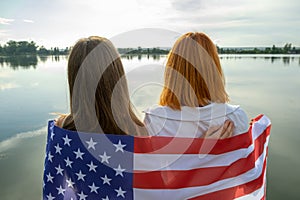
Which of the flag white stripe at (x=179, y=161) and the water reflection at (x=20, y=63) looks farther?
the water reflection at (x=20, y=63)

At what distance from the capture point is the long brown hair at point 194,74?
1582mm

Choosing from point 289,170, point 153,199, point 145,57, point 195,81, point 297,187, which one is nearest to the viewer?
point 153,199

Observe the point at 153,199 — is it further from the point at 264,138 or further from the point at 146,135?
the point at 264,138

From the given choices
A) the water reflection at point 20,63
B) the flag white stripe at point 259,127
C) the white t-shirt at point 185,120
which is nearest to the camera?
the white t-shirt at point 185,120

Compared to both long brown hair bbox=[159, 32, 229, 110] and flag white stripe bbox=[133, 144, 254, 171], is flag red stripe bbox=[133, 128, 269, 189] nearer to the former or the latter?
flag white stripe bbox=[133, 144, 254, 171]

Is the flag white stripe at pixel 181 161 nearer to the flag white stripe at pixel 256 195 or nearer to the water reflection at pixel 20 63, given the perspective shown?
the flag white stripe at pixel 256 195

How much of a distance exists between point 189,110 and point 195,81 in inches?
7.4

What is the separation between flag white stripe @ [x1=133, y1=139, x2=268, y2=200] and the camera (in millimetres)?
1489

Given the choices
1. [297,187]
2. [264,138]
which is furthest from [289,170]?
[264,138]

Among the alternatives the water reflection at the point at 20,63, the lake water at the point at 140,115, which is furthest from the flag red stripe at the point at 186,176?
the water reflection at the point at 20,63

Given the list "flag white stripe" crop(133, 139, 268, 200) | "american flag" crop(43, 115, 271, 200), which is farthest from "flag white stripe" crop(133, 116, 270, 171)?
"flag white stripe" crop(133, 139, 268, 200)

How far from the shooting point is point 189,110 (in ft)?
5.06

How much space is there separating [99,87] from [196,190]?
0.82 m

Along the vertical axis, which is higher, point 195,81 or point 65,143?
point 195,81
